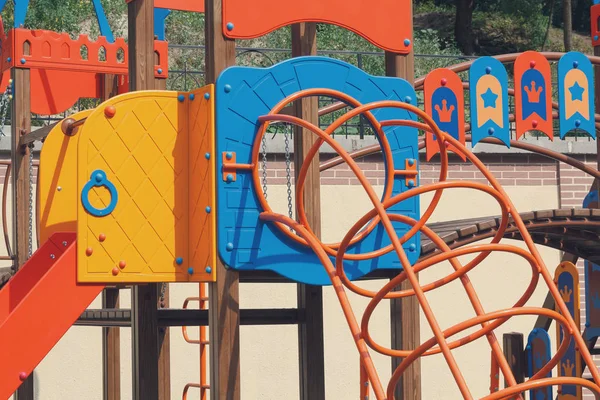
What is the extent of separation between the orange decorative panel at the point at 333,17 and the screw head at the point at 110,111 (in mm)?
670

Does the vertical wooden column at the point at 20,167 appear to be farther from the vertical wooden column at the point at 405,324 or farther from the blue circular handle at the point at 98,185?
the vertical wooden column at the point at 405,324

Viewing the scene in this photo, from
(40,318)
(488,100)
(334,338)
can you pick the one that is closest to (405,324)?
(40,318)

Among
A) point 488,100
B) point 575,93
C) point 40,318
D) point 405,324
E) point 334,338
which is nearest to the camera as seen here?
point 40,318

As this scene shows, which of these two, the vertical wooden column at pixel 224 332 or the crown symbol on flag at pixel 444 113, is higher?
the crown symbol on flag at pixel 444 113

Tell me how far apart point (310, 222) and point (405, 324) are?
0.81 meters

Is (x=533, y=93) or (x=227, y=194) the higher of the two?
(x=533, y=93)

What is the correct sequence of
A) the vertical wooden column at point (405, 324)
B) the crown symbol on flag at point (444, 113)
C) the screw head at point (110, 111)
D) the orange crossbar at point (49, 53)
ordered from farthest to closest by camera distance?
the orange crossbar at point (49, 53) < the crown symbol on flag at point (444, 113) < the vertical wooden column at point (405, 324) < the screw head at point (110, 111)

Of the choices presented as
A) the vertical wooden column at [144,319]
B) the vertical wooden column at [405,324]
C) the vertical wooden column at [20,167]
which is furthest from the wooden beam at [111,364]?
the vertical wooden column at [405,324]

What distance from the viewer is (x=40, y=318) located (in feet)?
16.2

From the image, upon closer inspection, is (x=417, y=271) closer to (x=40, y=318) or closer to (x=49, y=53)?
(x=40, y=318)

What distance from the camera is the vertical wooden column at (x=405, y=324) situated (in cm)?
567

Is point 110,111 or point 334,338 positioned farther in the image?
point 334,338

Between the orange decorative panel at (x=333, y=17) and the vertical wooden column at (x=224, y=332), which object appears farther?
the orange decorative panel at (x=333, y=17)

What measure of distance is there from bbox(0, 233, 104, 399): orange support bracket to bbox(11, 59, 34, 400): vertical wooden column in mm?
2587
